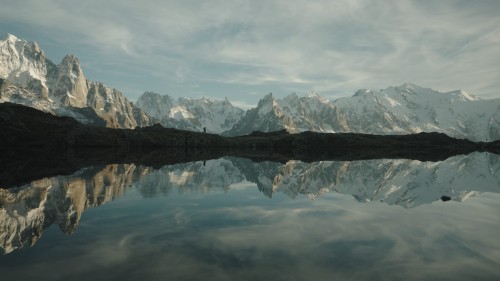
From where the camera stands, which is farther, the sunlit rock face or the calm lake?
the sunlit rock face

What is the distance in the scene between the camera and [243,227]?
31.1 m

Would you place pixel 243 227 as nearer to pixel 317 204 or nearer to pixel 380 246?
pixel 380 246

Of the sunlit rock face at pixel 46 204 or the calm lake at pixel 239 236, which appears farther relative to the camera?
the sunlit rock face at pixel 46 204

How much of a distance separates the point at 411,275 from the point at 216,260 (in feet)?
34.9

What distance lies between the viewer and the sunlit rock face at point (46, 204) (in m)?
28.0

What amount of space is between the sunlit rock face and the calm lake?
0.13m

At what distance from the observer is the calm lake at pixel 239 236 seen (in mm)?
20281

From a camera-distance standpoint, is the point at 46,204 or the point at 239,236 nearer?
the point at 239,236

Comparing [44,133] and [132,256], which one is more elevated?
[44,133]

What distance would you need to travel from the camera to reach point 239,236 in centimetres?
2770

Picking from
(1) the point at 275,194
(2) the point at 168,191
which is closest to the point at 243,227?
(1) the point at 275,194

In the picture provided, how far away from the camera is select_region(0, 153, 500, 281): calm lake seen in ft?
66.5

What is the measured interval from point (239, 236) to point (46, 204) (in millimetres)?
24130

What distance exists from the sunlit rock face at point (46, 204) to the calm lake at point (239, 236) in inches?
5.0
